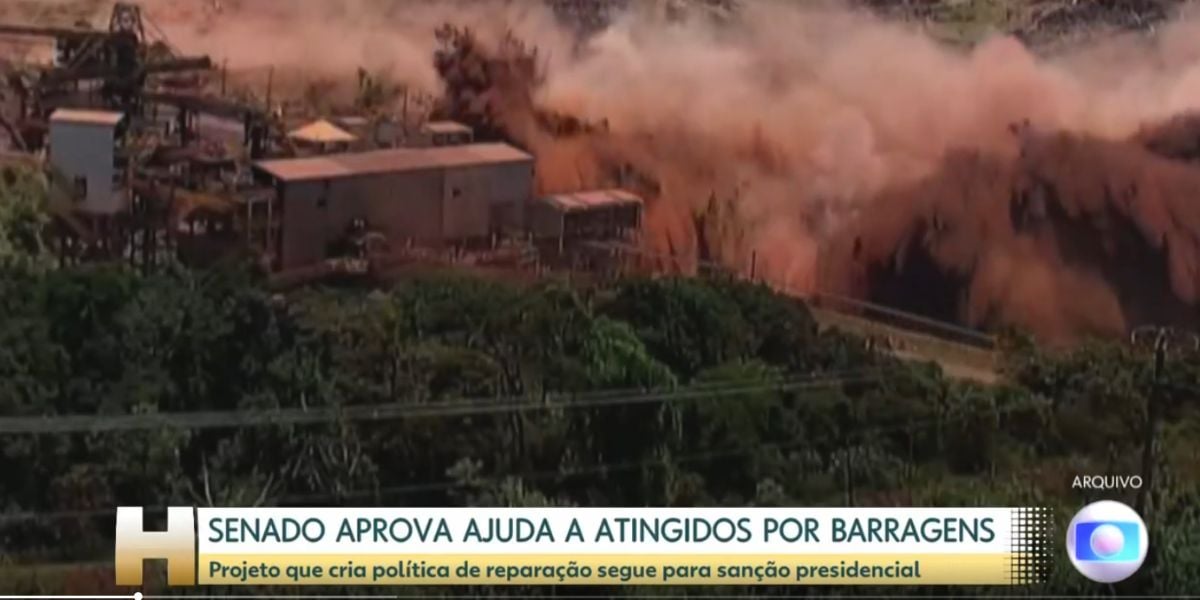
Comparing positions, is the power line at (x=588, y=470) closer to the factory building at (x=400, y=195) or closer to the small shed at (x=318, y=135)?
the factory building at (x=400, y=195)

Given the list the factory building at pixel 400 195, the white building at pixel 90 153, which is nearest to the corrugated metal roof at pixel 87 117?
the white building at pixel 90 153

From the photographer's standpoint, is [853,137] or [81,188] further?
[853,137]

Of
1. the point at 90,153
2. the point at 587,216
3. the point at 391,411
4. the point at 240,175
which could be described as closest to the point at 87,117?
the point at 90,153

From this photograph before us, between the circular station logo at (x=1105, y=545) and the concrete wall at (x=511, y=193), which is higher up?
the concrete wall at (x=511, y=193)

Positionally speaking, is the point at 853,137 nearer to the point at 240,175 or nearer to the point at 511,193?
the point at 511,193

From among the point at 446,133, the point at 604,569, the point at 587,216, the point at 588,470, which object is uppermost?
the point at 446,133

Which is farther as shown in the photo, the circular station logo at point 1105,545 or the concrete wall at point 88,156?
the circular station logo at point 1105,545

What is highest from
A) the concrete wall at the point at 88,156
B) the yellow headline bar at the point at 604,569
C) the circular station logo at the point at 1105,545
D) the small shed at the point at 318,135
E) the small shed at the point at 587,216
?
the small shed at the point at 318,135
